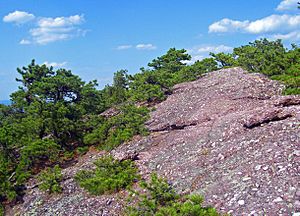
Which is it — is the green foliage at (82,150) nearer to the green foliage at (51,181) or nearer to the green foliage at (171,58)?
the green foliage at (51,181)

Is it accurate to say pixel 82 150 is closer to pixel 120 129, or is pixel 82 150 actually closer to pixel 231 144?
pixel 120 129

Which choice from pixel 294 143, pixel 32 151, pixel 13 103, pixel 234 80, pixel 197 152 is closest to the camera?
pixel 294 143

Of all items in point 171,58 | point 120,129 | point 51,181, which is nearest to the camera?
point 51,181

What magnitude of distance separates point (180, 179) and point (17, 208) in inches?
296

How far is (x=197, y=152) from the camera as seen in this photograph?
12.9 m

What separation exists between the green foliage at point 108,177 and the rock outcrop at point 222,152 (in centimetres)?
42

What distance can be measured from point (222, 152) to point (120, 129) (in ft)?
24.0

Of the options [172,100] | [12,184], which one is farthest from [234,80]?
[12,184]

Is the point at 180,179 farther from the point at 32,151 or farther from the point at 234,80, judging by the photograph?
the point at 234,80

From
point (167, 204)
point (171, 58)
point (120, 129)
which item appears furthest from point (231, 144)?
point (171, 58)

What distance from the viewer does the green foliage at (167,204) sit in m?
8.36

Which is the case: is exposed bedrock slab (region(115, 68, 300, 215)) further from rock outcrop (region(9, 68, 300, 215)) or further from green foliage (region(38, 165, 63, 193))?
green foliage (region(38, 165, 63, 193))

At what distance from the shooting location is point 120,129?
1800 centimetres

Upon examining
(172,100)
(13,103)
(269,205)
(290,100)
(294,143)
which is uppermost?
(13,103)
